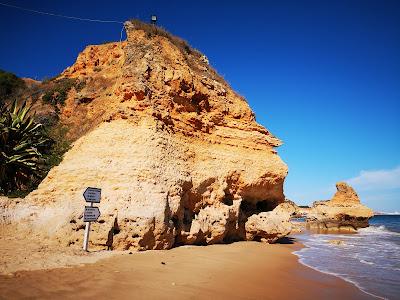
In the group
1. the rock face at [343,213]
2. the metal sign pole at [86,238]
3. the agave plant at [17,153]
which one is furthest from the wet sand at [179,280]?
the rock face at [343,213]

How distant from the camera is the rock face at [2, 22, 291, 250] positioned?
31.0 feet

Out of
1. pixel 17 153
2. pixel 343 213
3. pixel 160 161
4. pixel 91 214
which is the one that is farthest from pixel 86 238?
pixel 343 213

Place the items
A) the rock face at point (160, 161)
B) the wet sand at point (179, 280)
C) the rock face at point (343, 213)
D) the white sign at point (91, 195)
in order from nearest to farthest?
the wet sand at point (179, 280)
the white sign at point (91, 195)
the rock face at point (160, 161)
the rock face at point (343, 213)

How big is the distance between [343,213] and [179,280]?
38.2 meters

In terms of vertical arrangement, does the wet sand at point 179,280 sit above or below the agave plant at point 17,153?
below

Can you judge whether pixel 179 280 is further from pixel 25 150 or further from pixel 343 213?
pixel 343 213

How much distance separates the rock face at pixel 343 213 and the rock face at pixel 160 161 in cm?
2465

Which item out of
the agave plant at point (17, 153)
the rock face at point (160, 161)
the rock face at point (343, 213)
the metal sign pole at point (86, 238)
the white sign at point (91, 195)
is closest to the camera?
the metal sign pole at point (86, 238)

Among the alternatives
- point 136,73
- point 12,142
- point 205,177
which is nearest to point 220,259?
point 205,177

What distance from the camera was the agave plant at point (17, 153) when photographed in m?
11.6

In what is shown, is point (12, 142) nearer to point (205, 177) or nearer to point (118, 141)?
point (118, 141)

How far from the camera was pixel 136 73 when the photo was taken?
484 inches

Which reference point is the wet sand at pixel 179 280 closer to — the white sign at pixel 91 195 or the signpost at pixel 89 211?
the signpost at pixel 89 211

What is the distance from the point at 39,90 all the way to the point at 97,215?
42.0 feet
